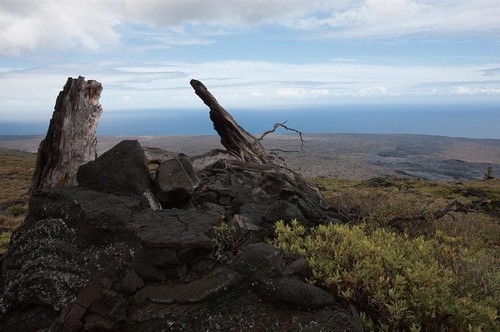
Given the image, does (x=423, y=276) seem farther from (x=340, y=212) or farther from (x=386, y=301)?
(x=340, y=212)

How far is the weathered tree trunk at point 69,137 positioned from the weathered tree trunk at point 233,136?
4803 millimetres

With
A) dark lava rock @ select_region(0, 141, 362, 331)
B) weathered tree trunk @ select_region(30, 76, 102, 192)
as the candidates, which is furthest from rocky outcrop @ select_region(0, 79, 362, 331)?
weathered tree trunk @ select_region(30, 76, 102, 192)

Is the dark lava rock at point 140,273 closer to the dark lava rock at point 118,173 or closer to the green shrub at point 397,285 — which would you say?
the dark lava rock at point 118,173

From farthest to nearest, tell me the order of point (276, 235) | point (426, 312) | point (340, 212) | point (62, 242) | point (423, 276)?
1. point (340, 212)
2. point (276, 235)
3. point (62, 242)
4. point (423, 276)
5. point (426, 312)

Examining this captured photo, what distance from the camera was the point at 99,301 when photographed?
6.89 meters

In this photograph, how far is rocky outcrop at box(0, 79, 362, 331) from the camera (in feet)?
21.6

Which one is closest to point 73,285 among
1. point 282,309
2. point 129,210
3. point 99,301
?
point 99,301

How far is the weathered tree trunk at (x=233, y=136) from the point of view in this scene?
1694cm

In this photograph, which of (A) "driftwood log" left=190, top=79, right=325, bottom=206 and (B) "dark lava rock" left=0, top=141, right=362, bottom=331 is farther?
(A) "driftwood log" left=190, top=79, right=325, bottom=206

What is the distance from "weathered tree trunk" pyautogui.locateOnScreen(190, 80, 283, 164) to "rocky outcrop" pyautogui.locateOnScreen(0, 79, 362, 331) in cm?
699

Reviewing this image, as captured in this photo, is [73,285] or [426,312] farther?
[73,285]

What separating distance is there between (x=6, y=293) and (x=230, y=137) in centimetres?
1146

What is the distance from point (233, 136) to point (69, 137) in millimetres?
7190

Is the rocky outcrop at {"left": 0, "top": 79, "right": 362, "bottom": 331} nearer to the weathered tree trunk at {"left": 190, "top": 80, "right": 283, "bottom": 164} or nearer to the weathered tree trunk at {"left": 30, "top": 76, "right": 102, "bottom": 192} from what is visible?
the weathered tree trunk at {"left": 30, "top": 76, "right": 102, "bottom": 192}
